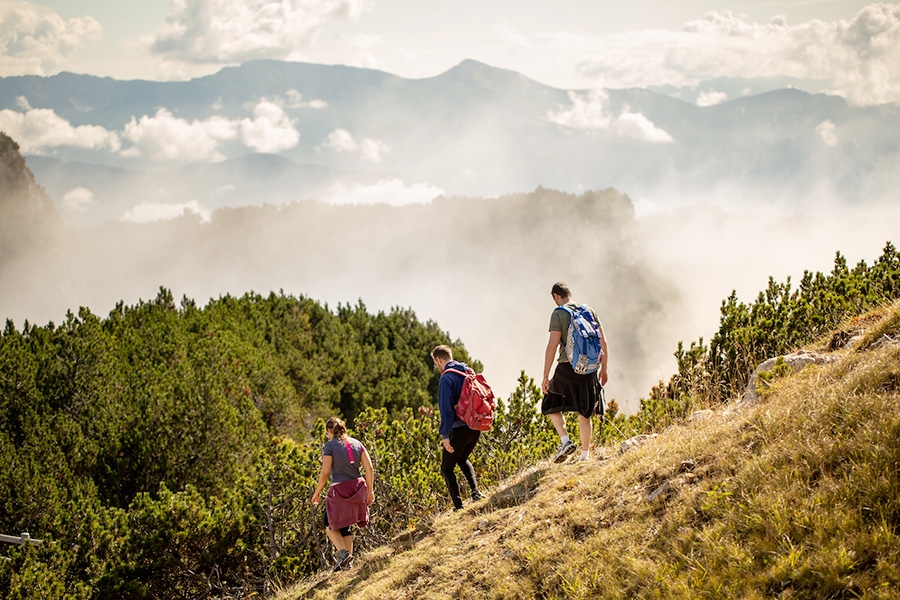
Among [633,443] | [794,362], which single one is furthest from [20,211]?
[794,362]

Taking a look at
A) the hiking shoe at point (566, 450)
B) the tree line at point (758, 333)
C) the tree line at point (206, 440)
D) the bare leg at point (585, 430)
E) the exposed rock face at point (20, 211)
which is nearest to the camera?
the bare leg at point (585, 430)

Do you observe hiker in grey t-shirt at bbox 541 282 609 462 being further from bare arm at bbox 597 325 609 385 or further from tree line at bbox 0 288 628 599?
tree line at bbox 0 288 628 599

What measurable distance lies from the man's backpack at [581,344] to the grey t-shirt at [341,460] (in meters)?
2.70

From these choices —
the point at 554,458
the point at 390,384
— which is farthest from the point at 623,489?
the point at 390,384

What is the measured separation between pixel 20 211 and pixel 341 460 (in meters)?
207

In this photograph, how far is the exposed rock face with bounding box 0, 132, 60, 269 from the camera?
16512 cm

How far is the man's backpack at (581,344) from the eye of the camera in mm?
7215

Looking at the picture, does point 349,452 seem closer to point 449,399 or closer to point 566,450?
point 449,399

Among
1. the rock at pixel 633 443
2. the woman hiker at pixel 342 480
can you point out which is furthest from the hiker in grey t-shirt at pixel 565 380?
the woman hiker at pixel 342 480

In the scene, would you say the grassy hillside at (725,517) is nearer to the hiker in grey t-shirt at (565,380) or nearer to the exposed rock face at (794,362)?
the exposed rock face at (794,362)

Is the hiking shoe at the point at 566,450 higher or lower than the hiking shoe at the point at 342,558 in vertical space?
higher

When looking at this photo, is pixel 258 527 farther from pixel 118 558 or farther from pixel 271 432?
pixel 271 432

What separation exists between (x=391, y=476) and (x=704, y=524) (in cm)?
661

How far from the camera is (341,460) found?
7.66 m
